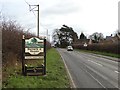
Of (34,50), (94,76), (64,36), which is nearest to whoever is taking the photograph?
(34,50)

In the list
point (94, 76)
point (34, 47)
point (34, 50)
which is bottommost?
point (94, 76)

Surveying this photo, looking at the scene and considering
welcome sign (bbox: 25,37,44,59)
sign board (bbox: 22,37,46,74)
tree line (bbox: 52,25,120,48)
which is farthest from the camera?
tree line (bbox: 52,25,120,48)

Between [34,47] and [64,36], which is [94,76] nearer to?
[34,47]

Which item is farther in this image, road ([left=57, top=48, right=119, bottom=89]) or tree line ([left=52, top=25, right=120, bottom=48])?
tree line ([left=52, top=25, right=120, bottom=48])

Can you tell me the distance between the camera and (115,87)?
1416 cm

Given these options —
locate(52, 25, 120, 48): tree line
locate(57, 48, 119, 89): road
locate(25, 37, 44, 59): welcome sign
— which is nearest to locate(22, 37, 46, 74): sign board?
locate(25, 37, 44, 59): welcome sign

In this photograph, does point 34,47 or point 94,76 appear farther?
point 94,76

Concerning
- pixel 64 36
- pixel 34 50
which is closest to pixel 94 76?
pixel 34 50

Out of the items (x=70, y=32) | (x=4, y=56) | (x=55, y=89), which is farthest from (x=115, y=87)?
(x=70, y=32)

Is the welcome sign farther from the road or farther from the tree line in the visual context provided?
the tree line

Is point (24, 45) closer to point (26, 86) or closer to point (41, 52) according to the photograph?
point (41, 52)

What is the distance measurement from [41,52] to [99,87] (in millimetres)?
3897

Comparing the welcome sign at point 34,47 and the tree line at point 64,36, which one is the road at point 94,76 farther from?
the tree line at point 64,36

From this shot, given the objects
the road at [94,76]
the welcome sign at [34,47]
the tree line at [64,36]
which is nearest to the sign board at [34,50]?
the welcome sign at [34,47]
